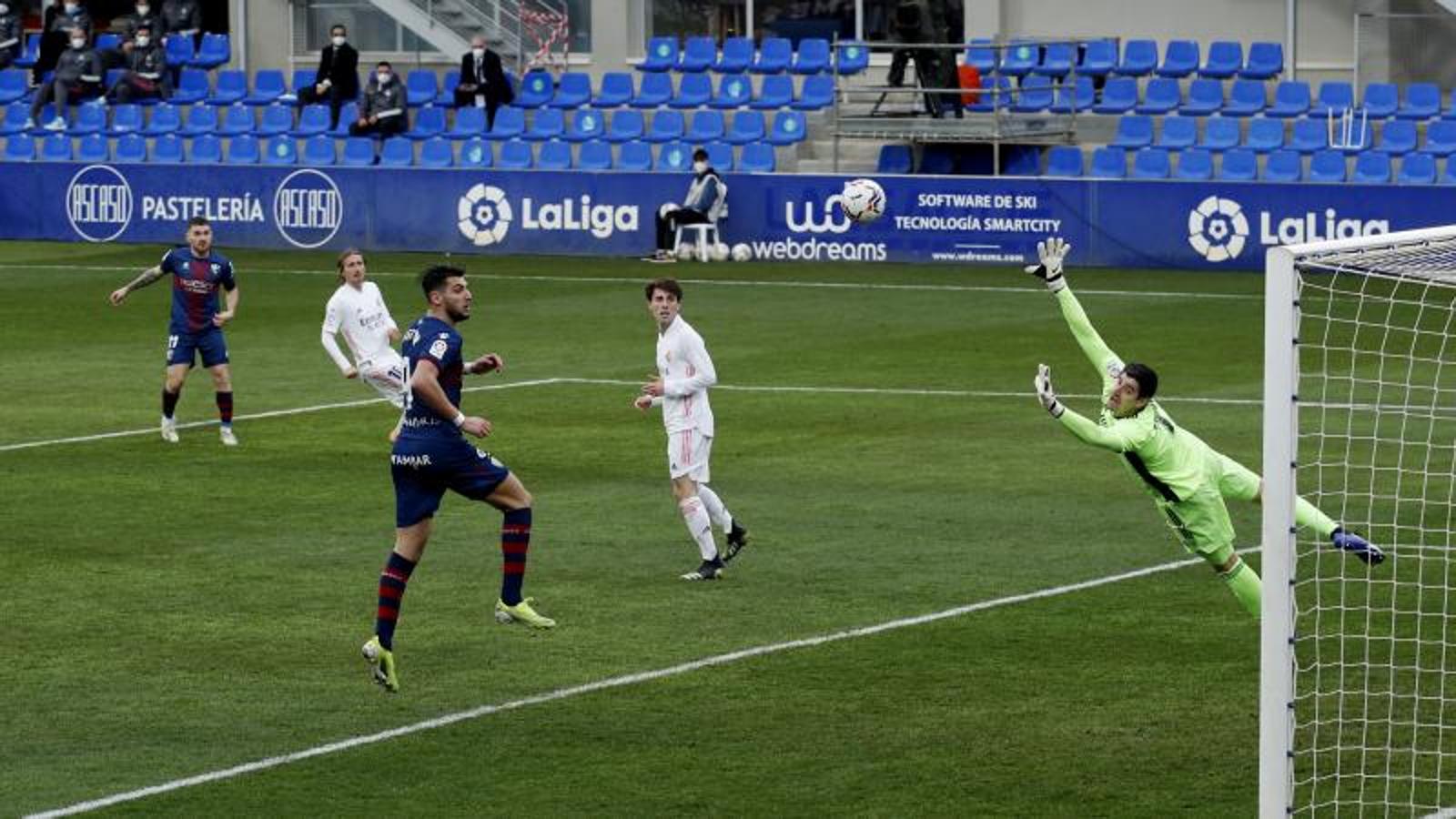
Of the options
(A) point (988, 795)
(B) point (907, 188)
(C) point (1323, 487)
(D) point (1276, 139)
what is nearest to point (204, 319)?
(C) point (1323, 487)

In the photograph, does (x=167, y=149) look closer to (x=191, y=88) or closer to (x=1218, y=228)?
(x=191, y=88)

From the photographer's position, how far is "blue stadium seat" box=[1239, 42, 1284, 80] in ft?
136

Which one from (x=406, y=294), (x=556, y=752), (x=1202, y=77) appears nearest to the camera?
(x=556, y=752)

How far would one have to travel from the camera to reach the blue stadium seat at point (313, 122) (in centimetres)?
4575

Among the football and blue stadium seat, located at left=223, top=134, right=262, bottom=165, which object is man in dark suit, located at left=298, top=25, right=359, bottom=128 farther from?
the football

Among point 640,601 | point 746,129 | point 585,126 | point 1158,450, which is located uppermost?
point 585,126

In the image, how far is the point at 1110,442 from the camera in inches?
564

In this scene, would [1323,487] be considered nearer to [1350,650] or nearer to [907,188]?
[1350,650]

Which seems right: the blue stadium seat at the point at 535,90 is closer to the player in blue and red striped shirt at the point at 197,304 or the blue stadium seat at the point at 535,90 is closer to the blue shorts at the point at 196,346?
the player in blue and red striped shirt at the point at 197,304

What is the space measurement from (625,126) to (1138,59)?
8444 mm

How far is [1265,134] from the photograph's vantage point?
39.4 metres

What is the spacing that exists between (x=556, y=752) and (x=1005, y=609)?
13.7 feet

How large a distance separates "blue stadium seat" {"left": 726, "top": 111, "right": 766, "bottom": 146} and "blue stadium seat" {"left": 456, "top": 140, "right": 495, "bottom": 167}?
161 inches

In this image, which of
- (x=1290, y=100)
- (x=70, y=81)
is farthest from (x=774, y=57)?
(x=70, y=81)
